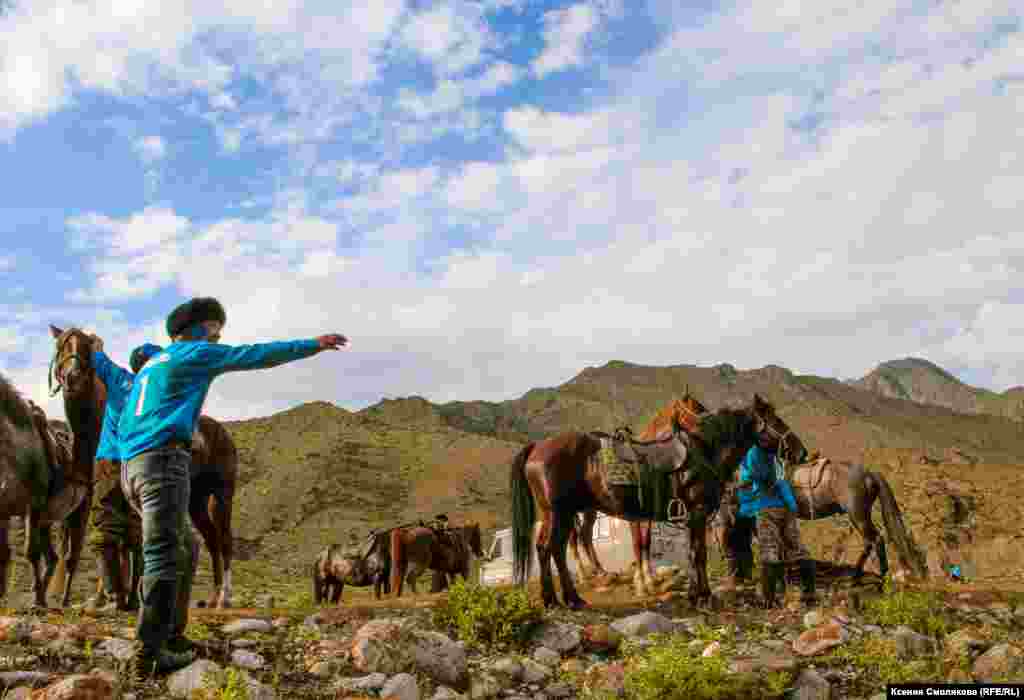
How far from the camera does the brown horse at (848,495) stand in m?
13.3

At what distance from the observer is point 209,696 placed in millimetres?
4535

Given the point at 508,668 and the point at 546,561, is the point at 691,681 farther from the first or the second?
the point at 546,561

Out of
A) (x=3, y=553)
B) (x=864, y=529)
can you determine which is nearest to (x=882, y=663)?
(x=3, y=553)

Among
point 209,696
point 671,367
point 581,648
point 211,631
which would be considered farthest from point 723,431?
point 671,367

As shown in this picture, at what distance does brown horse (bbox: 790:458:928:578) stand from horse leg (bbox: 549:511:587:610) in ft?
19.2

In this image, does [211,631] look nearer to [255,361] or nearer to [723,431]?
[255,361]

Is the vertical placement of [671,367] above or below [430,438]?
above

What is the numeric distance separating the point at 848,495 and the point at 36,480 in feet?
39.4

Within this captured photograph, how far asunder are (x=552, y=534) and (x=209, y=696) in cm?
505

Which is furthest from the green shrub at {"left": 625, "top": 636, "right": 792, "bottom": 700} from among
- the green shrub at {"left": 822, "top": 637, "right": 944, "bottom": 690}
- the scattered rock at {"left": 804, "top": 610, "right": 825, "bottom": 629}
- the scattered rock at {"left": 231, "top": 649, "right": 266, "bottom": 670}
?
the scattered rock at {"left": 231, "top": 649, "right": 266, "bottom": 670}

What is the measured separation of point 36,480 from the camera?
8008mm

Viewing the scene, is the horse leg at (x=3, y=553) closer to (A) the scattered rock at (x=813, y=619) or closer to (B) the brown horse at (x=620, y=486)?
(B) the brown horse at (x=620, y=486)

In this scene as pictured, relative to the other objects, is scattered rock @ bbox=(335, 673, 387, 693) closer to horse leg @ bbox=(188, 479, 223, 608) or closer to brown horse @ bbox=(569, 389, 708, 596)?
horse leg @ bbox=(188, 479, 223, 608)

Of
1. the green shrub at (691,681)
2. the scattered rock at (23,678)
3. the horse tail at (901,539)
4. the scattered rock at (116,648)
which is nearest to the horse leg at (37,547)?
the scattered rock at (116,648)
